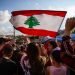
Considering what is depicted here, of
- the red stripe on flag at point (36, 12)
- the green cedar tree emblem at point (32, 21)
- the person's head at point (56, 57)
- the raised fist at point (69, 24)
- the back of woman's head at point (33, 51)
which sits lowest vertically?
the person's head at point (56, 57)

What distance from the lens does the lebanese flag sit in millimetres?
7729

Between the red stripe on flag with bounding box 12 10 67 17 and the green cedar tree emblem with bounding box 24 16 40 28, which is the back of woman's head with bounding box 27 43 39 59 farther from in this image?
the green cedar tree emblem with bounding box 24 16 40 28

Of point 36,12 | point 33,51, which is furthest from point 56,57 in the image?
point 36,12

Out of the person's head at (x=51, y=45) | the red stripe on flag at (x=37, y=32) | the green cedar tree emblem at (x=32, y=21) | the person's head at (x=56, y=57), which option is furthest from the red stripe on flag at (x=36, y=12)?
the person's head at (x=56, y=57)

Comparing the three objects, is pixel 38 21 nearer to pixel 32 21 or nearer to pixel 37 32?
pixel 32 21

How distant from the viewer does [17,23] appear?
8766mm

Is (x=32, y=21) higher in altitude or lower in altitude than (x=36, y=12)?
lower

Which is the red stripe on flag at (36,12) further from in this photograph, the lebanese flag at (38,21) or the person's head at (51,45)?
the person's head at (51,45)

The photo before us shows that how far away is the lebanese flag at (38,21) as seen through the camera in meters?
7.73

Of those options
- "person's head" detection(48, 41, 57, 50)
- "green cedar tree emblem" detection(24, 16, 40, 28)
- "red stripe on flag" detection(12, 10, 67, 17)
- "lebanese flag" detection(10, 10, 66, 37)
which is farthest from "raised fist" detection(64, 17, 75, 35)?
"green cedar tree emblem" detection(24, 16, 40, 28)

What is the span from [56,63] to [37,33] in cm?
312

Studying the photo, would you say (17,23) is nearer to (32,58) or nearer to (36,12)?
(36,12)

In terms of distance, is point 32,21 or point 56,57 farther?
point 32,21

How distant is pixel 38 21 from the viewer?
8266 mm
